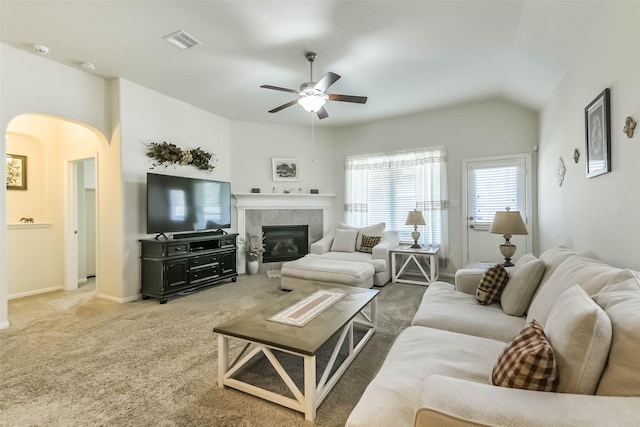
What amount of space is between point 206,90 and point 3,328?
3456mm

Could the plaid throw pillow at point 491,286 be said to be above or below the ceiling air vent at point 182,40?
below

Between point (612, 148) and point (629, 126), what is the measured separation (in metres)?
0.28

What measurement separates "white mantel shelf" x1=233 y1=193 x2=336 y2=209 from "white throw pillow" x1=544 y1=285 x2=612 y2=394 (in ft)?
15.8

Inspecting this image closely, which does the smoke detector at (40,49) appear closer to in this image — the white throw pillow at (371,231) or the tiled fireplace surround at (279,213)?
the tiled fireplace surround at (279,213)

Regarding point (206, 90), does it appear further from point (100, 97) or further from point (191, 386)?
point (191, 386)

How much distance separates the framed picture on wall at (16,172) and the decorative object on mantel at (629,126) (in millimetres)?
6624

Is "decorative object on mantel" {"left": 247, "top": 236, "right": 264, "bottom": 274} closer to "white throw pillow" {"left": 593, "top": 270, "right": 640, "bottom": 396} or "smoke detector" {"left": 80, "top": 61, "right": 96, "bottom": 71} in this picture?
"smoke detector" {"left": 80, "top": 61, "right": 96, "bottom": 71}

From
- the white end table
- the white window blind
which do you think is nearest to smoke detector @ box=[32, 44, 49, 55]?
the white end table

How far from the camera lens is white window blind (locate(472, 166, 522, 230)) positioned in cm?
443

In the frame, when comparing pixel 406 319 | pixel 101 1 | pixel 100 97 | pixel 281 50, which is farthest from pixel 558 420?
pixel 100 97

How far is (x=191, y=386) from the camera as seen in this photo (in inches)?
76.0

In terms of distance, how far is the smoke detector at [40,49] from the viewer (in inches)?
116

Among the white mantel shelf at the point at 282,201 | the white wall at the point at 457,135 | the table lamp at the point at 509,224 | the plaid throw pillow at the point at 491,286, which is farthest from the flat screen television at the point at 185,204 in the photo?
the table lamp at the point at 509,224

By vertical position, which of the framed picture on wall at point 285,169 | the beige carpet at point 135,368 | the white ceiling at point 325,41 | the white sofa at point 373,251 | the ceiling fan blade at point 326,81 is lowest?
the beige carpet at point 135,368
